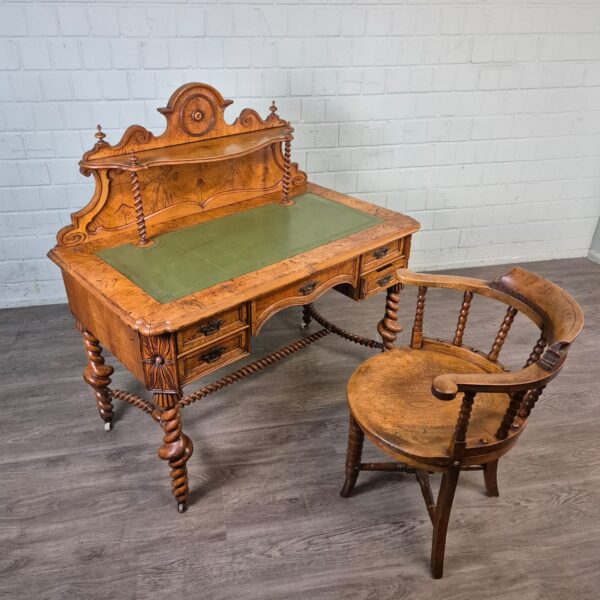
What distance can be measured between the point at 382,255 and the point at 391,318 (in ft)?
1.16

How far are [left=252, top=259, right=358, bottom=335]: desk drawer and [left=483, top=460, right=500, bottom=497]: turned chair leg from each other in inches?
35.2

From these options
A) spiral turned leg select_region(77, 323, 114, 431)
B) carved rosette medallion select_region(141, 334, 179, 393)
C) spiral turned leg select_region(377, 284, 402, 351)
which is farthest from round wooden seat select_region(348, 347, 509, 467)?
spiral turned leg select_region(77, 323, 114, 431)

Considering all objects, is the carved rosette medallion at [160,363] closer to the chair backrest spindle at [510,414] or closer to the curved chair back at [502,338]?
the curved chair back at [502,338]

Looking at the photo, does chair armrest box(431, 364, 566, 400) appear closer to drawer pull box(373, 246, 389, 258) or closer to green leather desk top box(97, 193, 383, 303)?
green leather desk top box(97, 193, 383, 303)

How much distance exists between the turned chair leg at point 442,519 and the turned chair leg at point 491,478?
0.38 m

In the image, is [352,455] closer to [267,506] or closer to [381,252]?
[267,506]

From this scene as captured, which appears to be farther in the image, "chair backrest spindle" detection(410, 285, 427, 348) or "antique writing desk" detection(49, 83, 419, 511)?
"chair backrest spindle" detection(410, 285, 427, 348)

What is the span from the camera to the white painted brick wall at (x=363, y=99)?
9.66 feet

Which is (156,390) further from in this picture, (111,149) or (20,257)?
(20,257)

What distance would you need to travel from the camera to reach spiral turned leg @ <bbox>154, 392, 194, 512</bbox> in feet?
6.20

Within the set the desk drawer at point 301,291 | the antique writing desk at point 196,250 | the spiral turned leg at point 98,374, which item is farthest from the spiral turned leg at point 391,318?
the spiral turned leg at point 98,374

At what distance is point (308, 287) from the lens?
2.13 metres

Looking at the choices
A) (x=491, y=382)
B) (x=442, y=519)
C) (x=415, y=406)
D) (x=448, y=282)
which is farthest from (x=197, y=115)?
(x=442, y=519)

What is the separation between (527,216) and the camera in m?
4.07
